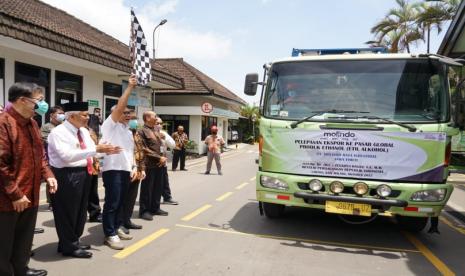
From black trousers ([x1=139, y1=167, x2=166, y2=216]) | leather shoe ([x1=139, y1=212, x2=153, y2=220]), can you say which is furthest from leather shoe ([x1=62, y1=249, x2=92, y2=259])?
black trousers ([x1=139, y1=167, x2=166, y2=216])

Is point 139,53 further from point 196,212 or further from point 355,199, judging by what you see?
point 355,199

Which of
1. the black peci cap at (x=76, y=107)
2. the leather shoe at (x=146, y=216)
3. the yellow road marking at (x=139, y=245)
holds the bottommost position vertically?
the yellow road marking at (x=139, y=245)

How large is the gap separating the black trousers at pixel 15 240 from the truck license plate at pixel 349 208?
3543mm

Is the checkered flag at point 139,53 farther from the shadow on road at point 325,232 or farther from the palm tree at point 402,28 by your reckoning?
the palm tree at point 402,28

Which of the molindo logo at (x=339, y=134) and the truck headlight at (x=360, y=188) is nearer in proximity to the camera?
the truck headlight at (x=360, y=188)

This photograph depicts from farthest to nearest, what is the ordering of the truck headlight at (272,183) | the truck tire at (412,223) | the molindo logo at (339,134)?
the truck tire at (412,223) → the truck headlight at (272,183) → the molindo logo at (339,134)

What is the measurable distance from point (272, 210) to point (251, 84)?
2.13m

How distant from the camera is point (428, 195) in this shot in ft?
17.1

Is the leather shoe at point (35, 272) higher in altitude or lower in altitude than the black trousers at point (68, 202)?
lower

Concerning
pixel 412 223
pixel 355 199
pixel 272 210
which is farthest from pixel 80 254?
pixel 412 223

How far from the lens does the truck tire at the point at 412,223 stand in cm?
621

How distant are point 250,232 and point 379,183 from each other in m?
2.01

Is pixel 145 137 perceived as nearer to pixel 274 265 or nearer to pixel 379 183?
pixel 274 265

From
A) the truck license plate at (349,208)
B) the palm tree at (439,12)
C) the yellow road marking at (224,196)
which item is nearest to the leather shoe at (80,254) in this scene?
the truck license plate at (349,208)
